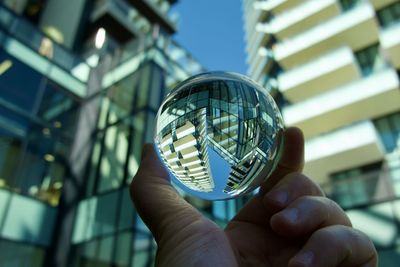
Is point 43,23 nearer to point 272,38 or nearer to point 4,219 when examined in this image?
point 272,38

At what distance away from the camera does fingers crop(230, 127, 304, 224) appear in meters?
1.23

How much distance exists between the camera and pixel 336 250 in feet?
3.17

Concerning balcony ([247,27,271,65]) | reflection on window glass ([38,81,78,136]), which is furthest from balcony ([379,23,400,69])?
reflection on window glass ([38,81,78,136])

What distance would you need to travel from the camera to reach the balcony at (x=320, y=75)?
1565cm

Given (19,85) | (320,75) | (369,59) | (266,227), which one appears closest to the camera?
(266,227)

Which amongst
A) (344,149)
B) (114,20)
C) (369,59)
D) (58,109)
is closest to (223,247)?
(58,109)

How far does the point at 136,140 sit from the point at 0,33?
385 cm

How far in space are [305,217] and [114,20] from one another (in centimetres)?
2012

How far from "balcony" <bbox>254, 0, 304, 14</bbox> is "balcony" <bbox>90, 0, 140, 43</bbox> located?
25.9ft

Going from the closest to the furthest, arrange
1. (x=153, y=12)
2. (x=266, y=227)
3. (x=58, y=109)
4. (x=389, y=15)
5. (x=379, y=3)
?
1. (x=266, y=227)
2. (x=58, y=109)
3. (x=389, y=15)
4. (x=379, y=3)
5. (x=153, y=12)

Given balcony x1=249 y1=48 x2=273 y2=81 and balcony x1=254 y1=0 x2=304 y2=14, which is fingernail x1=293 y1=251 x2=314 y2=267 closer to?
balcony x1=249 y1=48 x2=273 y2=81

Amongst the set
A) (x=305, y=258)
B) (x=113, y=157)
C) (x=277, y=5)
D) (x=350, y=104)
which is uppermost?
(x=277, y=5)

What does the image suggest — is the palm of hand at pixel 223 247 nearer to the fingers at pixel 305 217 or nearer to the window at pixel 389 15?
the fingers at pixel 305 217

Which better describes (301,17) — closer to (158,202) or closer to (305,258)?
(158,202)
